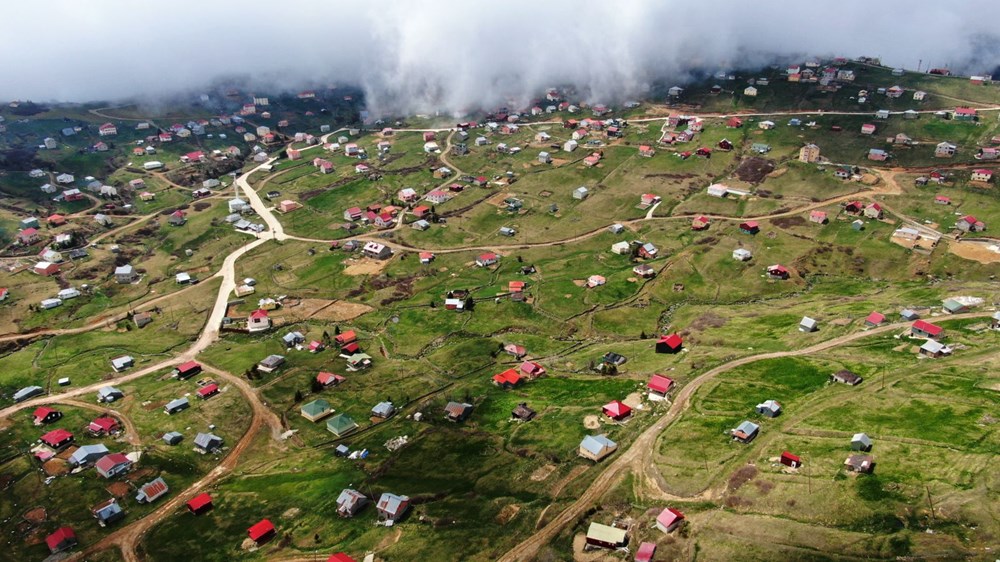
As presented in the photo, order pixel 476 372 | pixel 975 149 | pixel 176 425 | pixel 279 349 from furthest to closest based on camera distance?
1. pixel 975 149
2. pixel 279 349
3. pixel 476 372
4. pixel 176 425

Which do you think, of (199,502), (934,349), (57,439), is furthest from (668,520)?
(57,439)

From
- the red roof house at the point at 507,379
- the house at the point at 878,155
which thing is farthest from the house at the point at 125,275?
the house at the point at 878,155

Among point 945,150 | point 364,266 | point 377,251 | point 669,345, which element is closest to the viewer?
point 669,345

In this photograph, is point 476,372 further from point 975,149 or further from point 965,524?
point 975,149

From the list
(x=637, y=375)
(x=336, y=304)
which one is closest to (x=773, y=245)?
(x=637, y=375)

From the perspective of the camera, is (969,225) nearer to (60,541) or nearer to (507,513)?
(507,513)

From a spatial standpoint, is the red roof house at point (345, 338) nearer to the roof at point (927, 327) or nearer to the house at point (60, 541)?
the house at point (60, 541)
